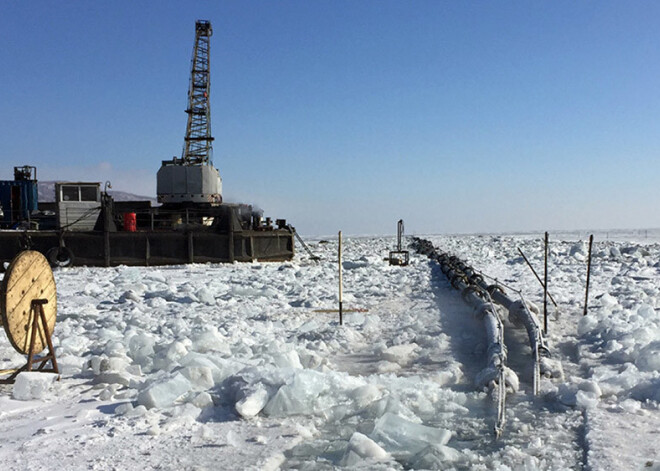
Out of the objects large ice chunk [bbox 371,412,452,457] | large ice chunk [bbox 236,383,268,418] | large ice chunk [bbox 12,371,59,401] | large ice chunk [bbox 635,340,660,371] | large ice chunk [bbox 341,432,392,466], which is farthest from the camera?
large ice chunk [bbox 635,340,660,371]

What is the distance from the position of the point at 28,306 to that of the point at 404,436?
4.06 meters

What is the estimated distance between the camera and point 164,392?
16.5ft

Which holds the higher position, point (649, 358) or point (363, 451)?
point (649, 358)

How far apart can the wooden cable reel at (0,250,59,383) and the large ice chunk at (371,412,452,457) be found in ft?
11.8

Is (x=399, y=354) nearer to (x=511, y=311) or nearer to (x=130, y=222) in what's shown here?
(x=511, y=311)

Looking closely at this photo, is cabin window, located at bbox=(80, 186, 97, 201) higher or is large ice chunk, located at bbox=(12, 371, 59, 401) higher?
cabin window, located at bbox=(80, 186, 97, 201)

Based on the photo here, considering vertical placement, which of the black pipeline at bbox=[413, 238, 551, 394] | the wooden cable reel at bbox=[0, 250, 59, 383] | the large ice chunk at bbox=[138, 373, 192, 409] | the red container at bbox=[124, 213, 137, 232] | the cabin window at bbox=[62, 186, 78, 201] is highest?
the cabin window at bbox=[62, 186, 78, 201]

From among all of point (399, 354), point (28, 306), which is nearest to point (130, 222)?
point (28, 306)

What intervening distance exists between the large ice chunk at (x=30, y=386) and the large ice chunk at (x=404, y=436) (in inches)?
126

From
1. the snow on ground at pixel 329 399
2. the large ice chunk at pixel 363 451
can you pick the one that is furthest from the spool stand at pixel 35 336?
the large ice chunk at pixel 363 451

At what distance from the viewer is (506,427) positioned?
4.67 m

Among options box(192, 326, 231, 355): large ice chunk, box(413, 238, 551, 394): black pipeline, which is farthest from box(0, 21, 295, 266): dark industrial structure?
box(192, 326, 231, 355): large ice chunk

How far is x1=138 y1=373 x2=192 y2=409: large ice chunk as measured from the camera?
4.94 metres

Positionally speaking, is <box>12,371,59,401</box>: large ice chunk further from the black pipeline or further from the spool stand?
the black pipeline
